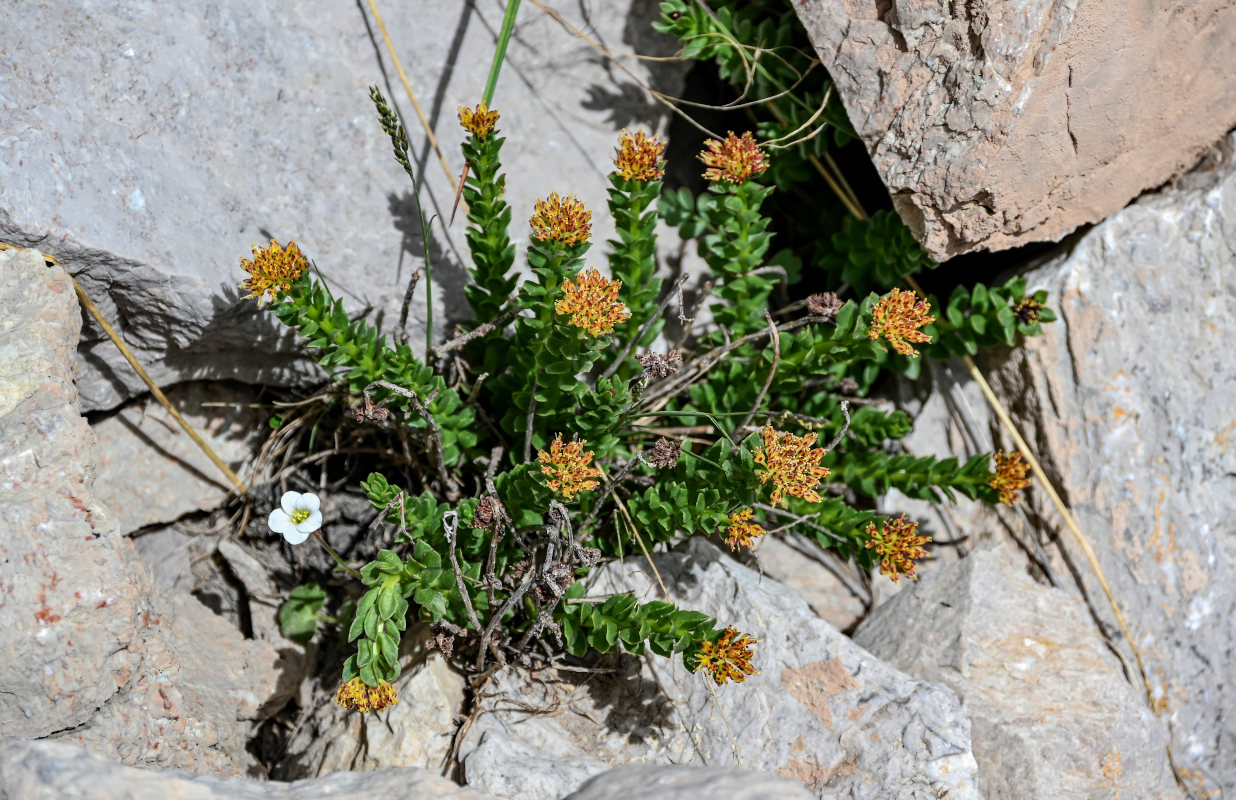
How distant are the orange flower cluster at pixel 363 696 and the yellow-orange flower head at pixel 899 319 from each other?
1915mm

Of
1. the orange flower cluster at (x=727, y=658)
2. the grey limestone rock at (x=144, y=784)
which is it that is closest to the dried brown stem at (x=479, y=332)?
the orange flower cluster at (x=727, y=658)

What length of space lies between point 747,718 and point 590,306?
152 centimetres

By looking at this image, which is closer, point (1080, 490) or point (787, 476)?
point (787, 476)

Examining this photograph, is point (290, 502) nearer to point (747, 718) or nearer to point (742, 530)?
point (742, 530)

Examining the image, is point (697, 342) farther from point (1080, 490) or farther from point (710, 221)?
point (1080, 490)

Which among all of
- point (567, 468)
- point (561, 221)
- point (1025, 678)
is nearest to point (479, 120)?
point (561, 221)

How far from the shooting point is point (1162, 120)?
365 centimetres

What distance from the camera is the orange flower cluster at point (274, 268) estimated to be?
2740 millimetres

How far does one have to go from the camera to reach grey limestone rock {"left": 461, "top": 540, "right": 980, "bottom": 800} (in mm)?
2877

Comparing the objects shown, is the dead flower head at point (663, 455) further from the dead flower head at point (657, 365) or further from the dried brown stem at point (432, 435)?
the dried brown stem at point (432, 435)

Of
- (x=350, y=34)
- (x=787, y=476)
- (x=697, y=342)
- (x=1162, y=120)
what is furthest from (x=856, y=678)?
(x=350, y=34)

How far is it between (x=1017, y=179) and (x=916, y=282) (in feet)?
2.62

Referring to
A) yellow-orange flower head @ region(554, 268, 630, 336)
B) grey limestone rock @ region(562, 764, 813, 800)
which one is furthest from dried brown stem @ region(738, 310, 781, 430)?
grey limestone rock @ region(562, 764, 813, 800)

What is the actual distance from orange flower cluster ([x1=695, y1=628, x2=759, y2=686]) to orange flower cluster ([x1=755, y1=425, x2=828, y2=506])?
450 mm
